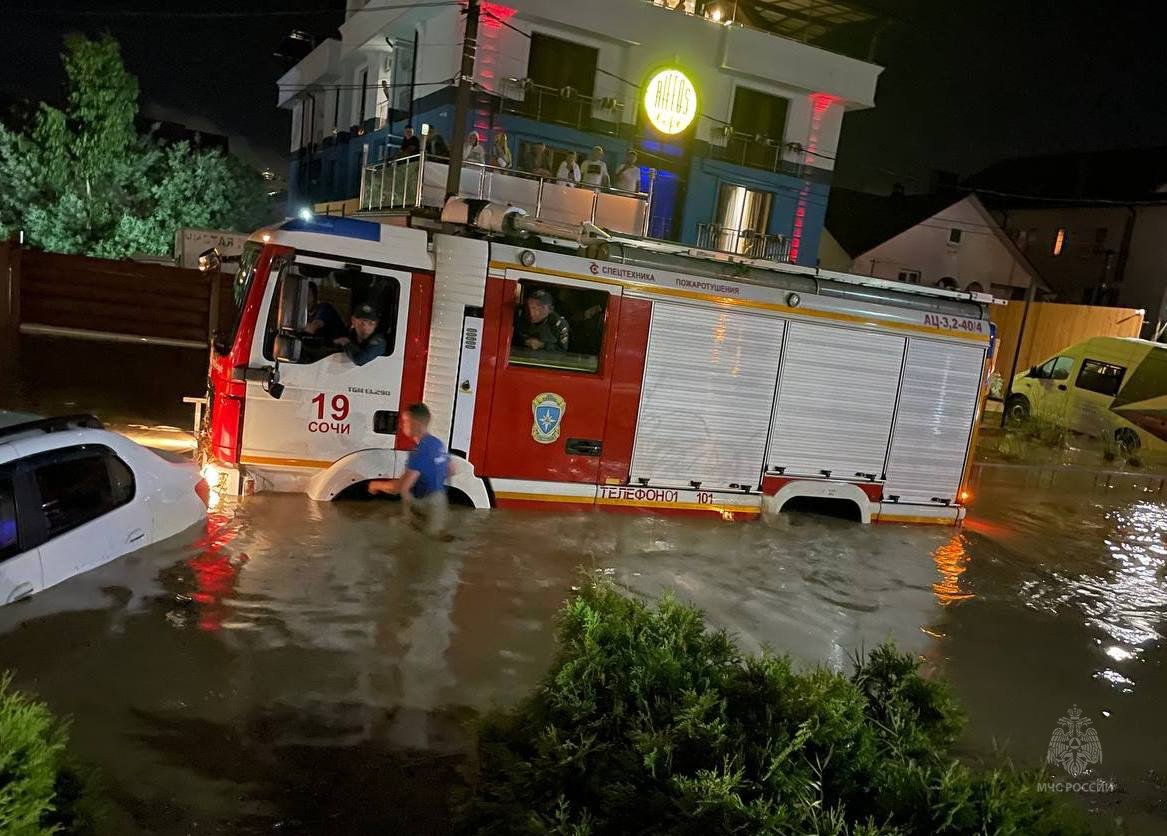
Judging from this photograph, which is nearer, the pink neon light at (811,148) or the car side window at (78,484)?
the car side window at (78,484)

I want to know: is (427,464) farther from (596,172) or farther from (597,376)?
(596,172)

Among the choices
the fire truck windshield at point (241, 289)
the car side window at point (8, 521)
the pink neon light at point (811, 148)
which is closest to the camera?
the car side window at point (8, 521)

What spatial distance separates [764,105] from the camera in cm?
2445

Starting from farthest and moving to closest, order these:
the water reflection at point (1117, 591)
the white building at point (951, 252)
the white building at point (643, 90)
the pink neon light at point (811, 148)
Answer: the white building at point (951, 252) < the pink neon light at point (811, 148) < the white building at point (643, 90) < the water reflection at point (1117, 591)

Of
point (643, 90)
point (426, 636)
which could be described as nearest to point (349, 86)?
point (643, 90)

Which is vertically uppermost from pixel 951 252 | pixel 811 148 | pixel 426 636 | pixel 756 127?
pixel 756 127

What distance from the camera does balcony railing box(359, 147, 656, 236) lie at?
1388 centimetres

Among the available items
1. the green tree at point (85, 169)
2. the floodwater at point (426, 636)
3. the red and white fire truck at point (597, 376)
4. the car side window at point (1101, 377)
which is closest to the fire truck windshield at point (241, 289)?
the red and white fire truck at point (597, 376)

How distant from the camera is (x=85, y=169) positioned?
904 inches

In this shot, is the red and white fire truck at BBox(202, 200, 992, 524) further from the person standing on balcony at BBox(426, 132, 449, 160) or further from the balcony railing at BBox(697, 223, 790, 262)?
the balcony railing at BBox(697, 223, 790, 262)

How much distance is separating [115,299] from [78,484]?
14.4 metres

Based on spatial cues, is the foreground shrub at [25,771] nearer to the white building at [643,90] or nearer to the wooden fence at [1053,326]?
the white building at [643,90]

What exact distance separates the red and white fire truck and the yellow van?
39.2 ft

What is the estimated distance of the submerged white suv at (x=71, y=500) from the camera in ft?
17.4
